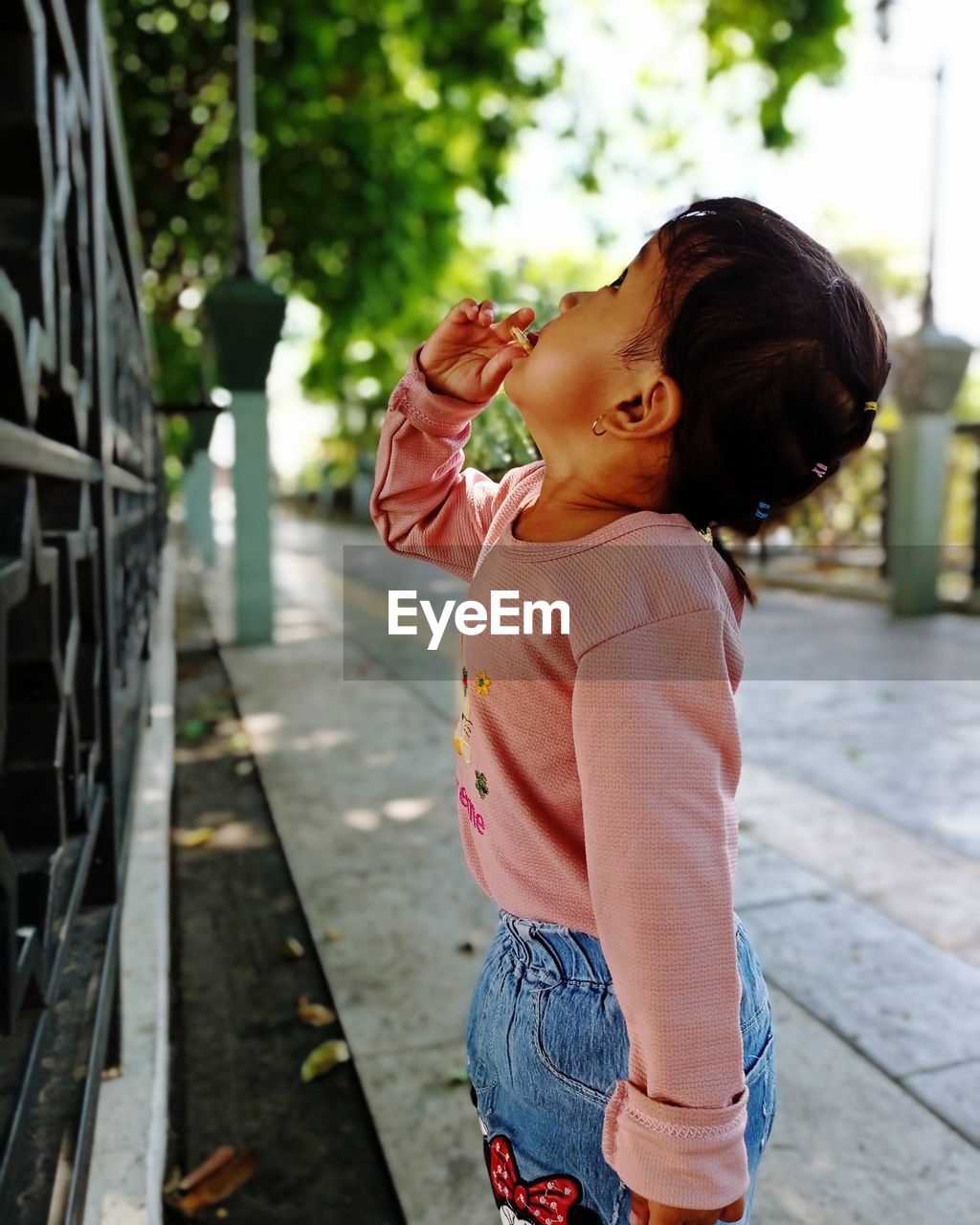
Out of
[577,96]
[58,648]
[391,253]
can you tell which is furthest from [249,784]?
[577,96]

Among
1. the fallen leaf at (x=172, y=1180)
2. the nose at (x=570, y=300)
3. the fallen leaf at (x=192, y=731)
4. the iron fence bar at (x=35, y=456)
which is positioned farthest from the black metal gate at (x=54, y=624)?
the fallen leaf at (x=192, y=731)

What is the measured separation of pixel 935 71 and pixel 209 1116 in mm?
11193

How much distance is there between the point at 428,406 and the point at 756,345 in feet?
→ 1.64

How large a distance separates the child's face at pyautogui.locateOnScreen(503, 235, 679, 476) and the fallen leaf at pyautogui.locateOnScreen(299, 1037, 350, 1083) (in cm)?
180

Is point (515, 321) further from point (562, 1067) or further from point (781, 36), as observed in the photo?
A: point (781, 36)

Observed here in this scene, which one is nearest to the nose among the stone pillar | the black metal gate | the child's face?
the child's face

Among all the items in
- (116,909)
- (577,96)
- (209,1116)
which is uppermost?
(577,96)

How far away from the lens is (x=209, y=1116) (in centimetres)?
230

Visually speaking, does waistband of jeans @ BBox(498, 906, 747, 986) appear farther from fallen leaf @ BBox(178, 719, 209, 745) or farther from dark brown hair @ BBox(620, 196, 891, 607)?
fallen leaf @ BBox(178, 719, 209, 745)

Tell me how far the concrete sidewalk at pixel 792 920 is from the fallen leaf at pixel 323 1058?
4 cm

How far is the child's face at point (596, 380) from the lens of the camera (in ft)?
3.52

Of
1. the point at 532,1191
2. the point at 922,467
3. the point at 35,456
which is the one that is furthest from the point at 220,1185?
the point at 922,467

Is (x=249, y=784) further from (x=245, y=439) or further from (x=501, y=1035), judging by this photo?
(x=245, y=439)

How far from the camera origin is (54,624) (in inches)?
53.5
